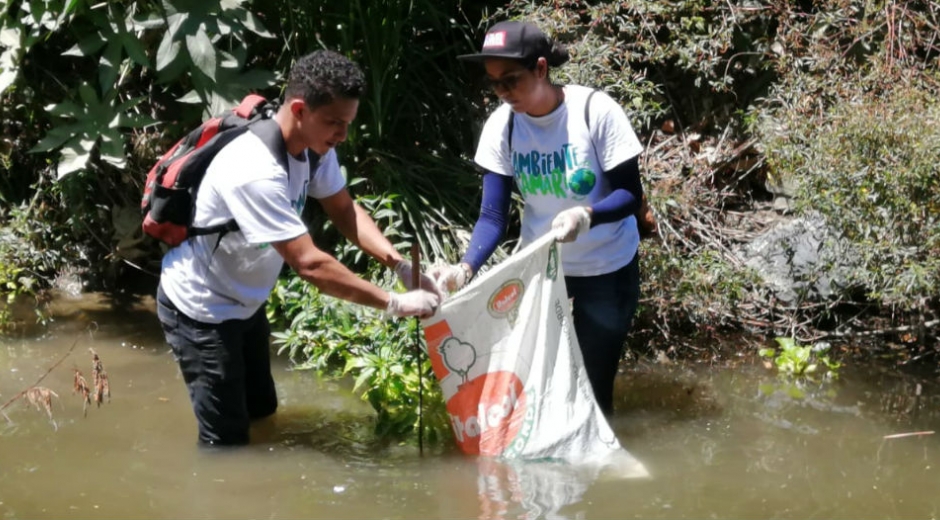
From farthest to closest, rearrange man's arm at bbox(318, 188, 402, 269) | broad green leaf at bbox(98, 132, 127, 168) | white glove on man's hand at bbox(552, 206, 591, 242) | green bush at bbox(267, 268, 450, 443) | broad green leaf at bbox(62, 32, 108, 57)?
broad green leaf at bbox(98, 132, 127, 168) → broad green leaf at bbox(62, 32, 108, 57) → green bush at bbox(267, 268, 450, 443) → man's arm at bbox(318, 188, 402, 269) → white glove on man's hand at bbox(552, 206, 591, 242)

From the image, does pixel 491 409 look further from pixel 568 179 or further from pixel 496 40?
pixel 496 40

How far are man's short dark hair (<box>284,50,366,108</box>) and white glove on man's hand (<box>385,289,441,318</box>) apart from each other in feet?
2.24

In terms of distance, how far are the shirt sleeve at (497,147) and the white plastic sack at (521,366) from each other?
0.37 meters

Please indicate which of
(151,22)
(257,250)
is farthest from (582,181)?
(151,22)

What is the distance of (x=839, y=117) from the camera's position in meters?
5.41

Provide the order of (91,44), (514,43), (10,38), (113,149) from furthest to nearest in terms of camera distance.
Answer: (10,38), (113,149), (91,44), (514,43)

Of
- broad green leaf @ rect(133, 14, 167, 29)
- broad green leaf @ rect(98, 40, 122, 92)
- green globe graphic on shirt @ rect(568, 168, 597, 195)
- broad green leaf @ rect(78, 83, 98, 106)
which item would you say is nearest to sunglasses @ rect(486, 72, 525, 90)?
green globe graphic on shirt @ rect(568, 168, 597, 195)

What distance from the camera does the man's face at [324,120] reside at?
3869 millimetres

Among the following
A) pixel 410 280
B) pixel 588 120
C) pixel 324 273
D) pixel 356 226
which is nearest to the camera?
pixel 324 273

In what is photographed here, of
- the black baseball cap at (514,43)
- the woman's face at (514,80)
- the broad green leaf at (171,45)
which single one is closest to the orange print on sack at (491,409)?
the woman's face at (514,80)

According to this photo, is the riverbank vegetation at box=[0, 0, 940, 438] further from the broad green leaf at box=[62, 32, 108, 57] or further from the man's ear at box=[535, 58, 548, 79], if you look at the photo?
the man's ear at box=[535, 58, 548, 79]

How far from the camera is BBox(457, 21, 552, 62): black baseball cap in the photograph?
13.1ft

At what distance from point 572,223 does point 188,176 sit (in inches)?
50.9

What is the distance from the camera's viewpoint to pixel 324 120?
390cm
